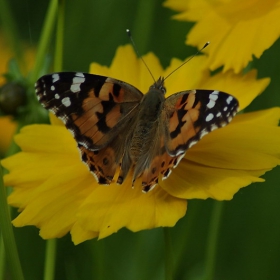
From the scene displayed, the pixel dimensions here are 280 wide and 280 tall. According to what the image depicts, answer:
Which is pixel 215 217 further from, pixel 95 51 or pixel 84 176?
pixel 95 51

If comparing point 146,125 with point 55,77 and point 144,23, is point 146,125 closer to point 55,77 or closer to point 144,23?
point 55,77

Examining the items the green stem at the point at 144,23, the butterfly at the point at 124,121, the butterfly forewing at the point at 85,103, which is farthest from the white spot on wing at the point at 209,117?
the green stem at the point at 144,23

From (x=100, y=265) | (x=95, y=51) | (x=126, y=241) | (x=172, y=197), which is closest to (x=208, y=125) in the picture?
(x=172, y=197)

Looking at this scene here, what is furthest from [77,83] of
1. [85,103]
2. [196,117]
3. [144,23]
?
[144,23]

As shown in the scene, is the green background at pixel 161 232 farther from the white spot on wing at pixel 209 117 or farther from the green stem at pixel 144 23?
the white spot on wing at pixel 209 117

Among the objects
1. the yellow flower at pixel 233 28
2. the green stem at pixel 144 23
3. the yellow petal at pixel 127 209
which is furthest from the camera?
the green stem at pixel 144 23

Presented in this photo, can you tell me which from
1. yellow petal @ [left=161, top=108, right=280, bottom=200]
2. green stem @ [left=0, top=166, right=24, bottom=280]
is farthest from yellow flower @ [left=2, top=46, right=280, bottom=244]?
green stem @ [left=0, top=166, right=24, bottom=280]

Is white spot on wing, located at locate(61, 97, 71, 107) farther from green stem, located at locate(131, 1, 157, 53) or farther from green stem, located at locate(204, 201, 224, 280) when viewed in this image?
green stem, located at locate(131, 1, 157, 53)
